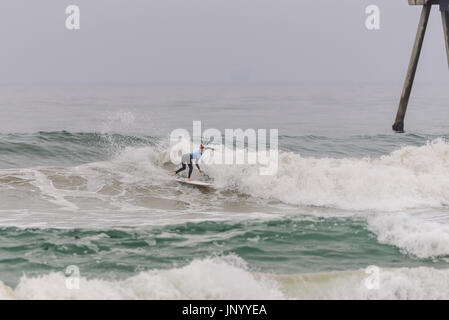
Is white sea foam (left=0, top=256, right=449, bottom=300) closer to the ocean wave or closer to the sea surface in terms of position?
the sea surface

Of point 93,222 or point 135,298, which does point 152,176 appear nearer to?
point 93,222

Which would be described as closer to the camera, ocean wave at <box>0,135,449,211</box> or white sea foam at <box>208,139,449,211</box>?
white sea foam at <box>208,139,449,211</box>

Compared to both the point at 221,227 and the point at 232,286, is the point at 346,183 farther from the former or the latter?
the point at 232,286

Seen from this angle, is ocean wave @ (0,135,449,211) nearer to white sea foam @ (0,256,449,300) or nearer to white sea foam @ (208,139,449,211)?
white sea foam @ (208,139,449,211)

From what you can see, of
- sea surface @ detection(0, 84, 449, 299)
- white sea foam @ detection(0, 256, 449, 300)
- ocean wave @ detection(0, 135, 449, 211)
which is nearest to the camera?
white sea foam @ detection(0, 256, 449, 300)

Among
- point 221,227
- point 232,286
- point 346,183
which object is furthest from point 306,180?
point 232,286

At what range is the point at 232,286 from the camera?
18.9 feet

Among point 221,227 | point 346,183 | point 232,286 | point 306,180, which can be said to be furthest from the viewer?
point 306,180

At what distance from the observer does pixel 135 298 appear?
5.54 m

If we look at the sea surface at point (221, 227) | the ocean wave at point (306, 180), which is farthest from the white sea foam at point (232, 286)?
the ocean wave at point (306, 180)

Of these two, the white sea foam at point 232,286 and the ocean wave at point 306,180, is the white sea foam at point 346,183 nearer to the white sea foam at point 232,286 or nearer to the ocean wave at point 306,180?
the ocean wave at point 306,180

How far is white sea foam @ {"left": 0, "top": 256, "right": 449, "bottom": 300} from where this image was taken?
5.58 meters

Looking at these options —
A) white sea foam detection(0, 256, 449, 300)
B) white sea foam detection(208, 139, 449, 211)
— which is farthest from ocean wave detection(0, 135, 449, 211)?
white sea foam detection(0, 256, 449, 300)

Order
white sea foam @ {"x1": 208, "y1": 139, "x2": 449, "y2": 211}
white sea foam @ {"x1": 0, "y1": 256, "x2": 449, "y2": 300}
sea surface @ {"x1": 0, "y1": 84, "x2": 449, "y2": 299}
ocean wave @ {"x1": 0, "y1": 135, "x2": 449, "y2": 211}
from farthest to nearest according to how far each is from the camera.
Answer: ocean wave @ {"x1": 0, "y1": 135, "x2": 449, "y2": 211} < white sea foam @ {"x1": 208, "y1": 139, "x2": 449, "y2": 211} < sea surface @ {"x1": 0, "y1": 84, "x2": 449, "y2": 299} < white sea foam @ {"x1": 0, "y1": 256, "x2": 449, "y2": 300}
